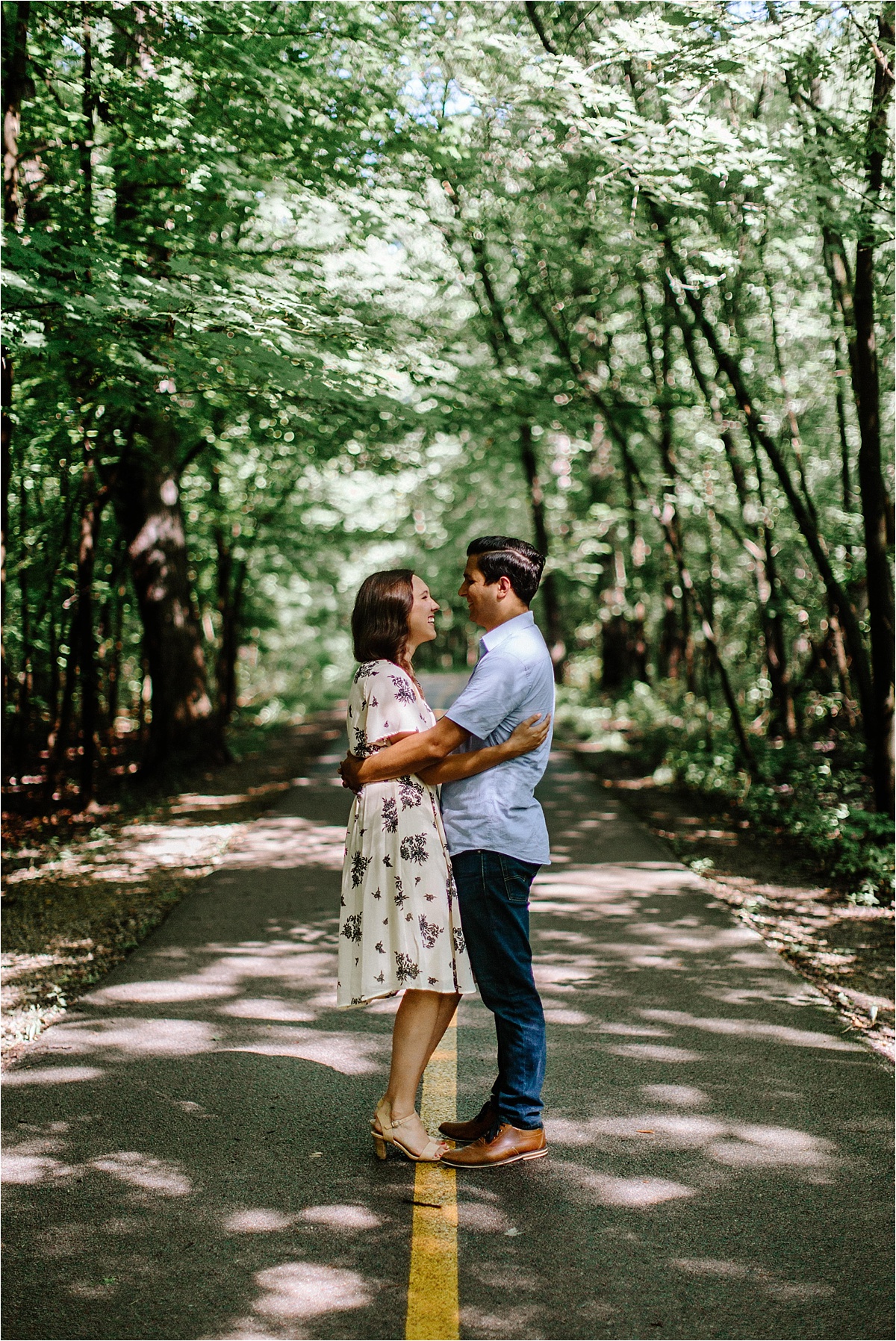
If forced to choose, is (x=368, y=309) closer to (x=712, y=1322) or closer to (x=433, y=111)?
(x=433, y=111)

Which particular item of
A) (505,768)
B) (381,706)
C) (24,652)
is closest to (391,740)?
(381,706)

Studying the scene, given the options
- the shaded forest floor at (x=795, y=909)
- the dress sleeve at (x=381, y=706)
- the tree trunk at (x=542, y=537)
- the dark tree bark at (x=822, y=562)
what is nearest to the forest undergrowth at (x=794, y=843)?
the shaded forest floor at (x=795, y=909)

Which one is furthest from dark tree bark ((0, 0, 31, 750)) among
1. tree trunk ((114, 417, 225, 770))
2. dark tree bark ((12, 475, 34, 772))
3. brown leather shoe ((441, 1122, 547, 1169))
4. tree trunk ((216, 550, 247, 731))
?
tree trunk ((216, 550, 247, 731))

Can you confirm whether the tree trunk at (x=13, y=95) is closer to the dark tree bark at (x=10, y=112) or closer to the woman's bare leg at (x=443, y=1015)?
the dark tree bark at (x=10, y=112)

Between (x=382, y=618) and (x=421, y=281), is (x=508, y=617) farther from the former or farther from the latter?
(x=421, y=281)

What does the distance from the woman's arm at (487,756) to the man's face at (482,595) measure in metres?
0.43

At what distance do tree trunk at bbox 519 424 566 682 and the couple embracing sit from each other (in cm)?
1199

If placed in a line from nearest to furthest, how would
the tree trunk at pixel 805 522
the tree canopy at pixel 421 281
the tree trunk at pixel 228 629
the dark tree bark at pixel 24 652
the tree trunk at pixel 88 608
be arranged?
the tree canopy at pixel 421 281 < the tree trunk at pixel 805 522 < the dark tree bark at pixel 24 652 < the tree trunk at pixel 88 608 < the tree trunk at pixel 228 629

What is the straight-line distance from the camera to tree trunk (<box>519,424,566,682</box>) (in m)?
20.9

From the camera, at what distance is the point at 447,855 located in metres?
4.02

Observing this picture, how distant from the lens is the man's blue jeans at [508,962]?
392 cm


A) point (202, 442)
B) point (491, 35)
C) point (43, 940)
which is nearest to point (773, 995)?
point (43, 940)

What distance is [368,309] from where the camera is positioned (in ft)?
30.8

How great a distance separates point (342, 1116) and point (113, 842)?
6.13 m
